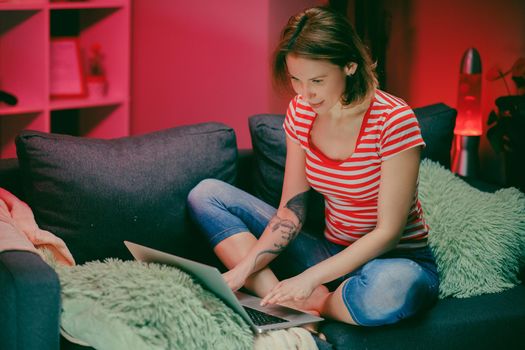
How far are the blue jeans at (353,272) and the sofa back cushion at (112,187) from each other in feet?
0.24

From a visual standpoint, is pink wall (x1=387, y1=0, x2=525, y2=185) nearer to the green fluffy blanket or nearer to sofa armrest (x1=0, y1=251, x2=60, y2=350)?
the green fluffy blanket

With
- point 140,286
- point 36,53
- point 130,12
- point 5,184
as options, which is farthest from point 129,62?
point 140,286

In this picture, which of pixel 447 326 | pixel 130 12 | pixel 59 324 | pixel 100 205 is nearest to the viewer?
pixel 59 324

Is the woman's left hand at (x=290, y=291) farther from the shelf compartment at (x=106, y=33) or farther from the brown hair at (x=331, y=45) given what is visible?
the shelf compartment at (x=106, y=33)

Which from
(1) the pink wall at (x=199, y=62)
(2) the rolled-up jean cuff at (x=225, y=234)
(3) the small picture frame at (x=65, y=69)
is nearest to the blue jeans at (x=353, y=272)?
(2) the rolled-up jean cuff at (x=225, y=234)

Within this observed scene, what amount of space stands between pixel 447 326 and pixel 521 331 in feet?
0.74

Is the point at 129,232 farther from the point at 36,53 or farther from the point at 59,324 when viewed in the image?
the point at 36,53

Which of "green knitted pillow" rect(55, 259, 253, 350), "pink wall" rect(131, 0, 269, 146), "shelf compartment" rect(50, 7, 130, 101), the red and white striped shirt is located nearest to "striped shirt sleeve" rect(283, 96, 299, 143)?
the red and white striped shirt

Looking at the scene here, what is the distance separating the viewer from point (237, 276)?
202cm

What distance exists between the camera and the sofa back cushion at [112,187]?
2.11 m

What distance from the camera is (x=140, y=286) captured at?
1739mm

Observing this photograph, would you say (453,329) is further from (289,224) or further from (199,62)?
(199,62)

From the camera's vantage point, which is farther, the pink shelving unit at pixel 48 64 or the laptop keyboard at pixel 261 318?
the pink shelving unit at pixel 48 64

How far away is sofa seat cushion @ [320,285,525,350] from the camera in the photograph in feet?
6.28
